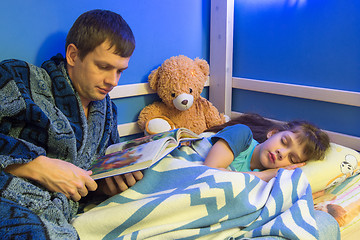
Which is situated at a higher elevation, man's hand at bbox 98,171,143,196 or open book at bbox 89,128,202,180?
open book at bbox 89,128,202,180

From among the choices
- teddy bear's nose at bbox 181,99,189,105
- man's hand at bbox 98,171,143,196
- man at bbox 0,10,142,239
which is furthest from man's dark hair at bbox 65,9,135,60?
teddy bear's nose at bbox 181,99,189,105

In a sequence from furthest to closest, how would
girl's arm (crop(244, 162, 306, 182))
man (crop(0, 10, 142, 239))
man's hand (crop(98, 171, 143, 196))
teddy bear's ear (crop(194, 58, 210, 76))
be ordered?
teddy bear's ear (crop(194, 58, 210, 76)) → girl's arm (crop(244, 162, 306, 182)) → man's hand (crop(98, 171, 143, 196)) → man (crop(0, 10, 142, 239))

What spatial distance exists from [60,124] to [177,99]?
596mm

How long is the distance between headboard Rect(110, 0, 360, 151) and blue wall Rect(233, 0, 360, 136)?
4 cm

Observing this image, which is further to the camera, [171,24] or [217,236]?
[171,24]

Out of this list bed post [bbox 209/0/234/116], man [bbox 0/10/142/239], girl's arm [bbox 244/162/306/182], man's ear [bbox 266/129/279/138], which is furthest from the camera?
bed post [bbox 209/0/234/116]

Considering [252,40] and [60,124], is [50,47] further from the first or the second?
[252,40]

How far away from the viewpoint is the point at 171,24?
1516 mm

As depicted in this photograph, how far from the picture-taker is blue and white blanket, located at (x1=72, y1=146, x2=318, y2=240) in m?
0.79

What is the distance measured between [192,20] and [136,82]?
1.45 feet

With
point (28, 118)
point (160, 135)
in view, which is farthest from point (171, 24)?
point (28, 118)

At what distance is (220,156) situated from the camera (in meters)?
1.12

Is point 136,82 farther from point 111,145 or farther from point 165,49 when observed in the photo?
point 111,145

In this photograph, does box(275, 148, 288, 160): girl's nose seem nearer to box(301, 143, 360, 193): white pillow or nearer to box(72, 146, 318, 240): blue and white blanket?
box(301, 143, 360, 193): white pillow
